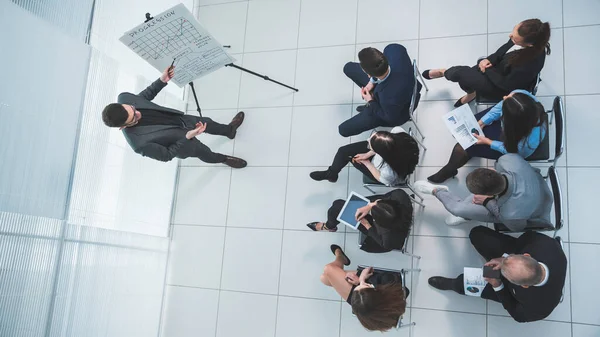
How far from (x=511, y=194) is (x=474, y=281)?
2.79 feet

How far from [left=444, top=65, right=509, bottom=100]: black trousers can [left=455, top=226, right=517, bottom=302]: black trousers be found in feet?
3.49

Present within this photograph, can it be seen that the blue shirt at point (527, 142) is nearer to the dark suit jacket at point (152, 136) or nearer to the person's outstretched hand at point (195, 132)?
the person's outstretched hand at point (195, 132)

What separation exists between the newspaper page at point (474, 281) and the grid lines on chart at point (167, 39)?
9.35 ft

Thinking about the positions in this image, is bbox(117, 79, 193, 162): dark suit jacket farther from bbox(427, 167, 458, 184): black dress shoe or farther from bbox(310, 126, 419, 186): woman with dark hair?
bbox(427, 167, 458, 184): black dress shoe

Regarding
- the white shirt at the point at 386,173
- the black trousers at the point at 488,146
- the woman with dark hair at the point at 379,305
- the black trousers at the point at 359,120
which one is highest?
the black trousers at the point at 359,120

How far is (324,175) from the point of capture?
12.4 feet

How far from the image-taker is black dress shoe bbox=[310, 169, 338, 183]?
12.3 ft

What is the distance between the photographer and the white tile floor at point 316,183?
3.39 m

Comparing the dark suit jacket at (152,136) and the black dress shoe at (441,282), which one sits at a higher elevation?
the dark suit jacket at (152,136)

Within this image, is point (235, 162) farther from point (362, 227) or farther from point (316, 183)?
point (362, 227)

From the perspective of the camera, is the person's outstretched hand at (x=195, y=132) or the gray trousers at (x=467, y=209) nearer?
the gray trousers at (x=467, y=209)

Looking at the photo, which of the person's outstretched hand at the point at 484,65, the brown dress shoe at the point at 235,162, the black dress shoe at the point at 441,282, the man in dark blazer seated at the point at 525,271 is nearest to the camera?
the man in dark blazer seated at the point at 525,271

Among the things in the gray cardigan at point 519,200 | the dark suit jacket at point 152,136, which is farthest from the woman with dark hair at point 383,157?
the dark suit jacket at point 152,136

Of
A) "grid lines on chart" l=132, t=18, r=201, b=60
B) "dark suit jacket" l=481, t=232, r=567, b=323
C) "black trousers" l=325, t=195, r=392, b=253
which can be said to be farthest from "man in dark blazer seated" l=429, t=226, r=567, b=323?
"grid lines on chart" l=132, t=18, r=201, b=60
